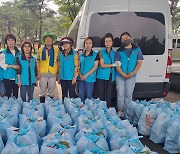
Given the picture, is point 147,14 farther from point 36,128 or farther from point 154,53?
point 36,128

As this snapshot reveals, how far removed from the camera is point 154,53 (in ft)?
16.7

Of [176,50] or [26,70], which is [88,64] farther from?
[176,50]

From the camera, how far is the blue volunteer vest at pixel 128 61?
4.73 meters

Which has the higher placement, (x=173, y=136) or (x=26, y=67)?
(x=26, y=67)

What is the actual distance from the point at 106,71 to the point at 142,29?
42.4 inches

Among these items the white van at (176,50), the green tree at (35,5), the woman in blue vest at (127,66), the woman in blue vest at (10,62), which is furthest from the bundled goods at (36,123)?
the green tree at (35,5)

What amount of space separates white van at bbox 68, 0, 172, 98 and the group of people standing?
320 mm

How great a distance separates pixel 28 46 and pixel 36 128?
2.01 meters

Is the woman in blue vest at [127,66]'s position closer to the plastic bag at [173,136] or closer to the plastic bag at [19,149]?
the plastic bag at [173,136]


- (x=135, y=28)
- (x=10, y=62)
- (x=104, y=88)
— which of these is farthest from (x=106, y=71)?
(x=10, y=62)

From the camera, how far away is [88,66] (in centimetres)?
472

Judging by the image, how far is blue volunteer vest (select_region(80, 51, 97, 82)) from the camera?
15.4 feet

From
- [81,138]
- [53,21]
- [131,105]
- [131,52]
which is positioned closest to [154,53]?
[131,52]

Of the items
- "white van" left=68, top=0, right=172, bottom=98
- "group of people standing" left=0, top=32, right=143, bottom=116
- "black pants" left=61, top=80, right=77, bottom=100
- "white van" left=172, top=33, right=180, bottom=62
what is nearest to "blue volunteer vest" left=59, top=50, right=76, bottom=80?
"group of people standing" left=0, top=32, right=143, bottom=116
